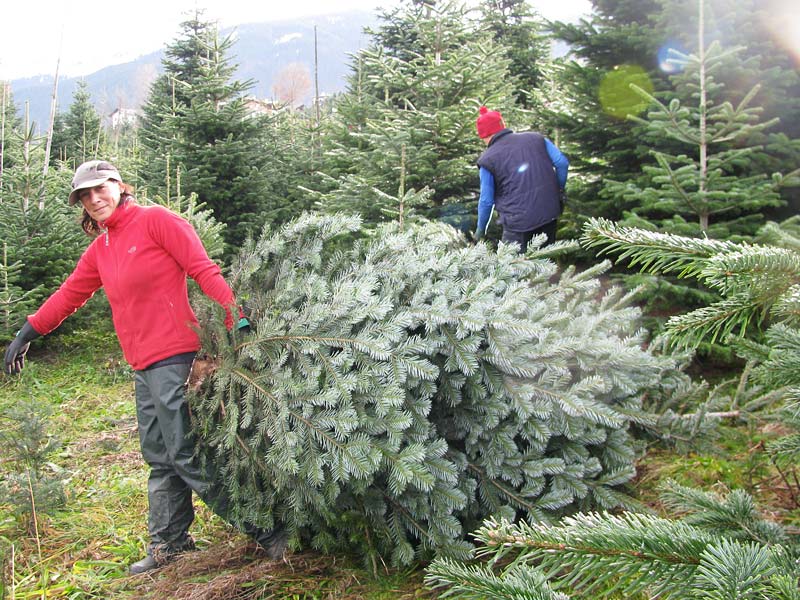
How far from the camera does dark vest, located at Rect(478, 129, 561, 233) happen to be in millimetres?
5797

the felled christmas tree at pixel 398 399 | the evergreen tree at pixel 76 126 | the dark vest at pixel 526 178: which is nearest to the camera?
the felled christmas tree at pixel 398 399

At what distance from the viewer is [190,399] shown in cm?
317

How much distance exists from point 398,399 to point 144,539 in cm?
235

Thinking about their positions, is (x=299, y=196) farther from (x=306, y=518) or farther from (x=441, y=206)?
(x=306, y=518)

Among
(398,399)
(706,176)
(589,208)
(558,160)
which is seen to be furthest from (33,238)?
(706,176)

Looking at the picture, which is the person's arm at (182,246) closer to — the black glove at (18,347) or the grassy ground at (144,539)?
the black glove at (18,347)

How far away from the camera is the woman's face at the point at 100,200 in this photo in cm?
329

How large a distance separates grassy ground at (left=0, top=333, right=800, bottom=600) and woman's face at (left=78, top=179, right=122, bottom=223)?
6.35 feet

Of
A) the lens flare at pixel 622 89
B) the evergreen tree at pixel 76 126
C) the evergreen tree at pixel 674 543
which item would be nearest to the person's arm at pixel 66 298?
the evergreen tree at pixel 674 543

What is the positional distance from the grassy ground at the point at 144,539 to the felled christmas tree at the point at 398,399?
0.20 meters

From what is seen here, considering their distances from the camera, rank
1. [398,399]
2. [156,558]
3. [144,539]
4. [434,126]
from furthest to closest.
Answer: [434,126]
[144,539]
[156,558]
[398,399]

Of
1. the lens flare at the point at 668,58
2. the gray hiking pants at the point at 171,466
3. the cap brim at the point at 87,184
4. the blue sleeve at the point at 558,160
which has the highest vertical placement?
the lens flare at the point at 668,58

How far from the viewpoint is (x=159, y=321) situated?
3.31 meters

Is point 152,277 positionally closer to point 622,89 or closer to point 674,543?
point 674,543
